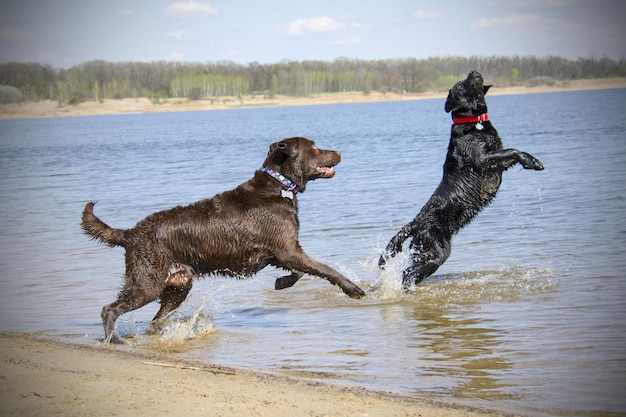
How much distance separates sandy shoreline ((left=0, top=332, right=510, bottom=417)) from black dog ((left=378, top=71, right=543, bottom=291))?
3491mm

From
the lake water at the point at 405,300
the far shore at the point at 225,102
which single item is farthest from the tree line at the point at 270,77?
the lake water at the point at 405,300

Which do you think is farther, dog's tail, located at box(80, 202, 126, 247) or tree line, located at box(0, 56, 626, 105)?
tree line, located at box(0, 56, 626, 105)

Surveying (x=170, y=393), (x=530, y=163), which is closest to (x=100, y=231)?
(x=170, y=393)

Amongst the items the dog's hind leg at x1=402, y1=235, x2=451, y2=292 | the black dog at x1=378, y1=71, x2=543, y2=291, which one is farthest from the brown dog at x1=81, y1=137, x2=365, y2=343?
the black dog at x1=378, y1=71, x2=543, y2=291

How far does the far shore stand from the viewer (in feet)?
362

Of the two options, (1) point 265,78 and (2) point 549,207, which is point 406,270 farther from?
(1) point 265,78

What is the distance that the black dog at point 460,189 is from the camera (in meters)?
8.36

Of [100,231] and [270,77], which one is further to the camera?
[270,77]

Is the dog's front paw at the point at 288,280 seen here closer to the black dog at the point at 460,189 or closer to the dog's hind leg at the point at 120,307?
the dog's hind leg at the point at 120,307

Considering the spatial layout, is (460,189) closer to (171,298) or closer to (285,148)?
(285,148)

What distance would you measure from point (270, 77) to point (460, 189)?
144 meters

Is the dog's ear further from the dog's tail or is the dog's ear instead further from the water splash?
the water splash

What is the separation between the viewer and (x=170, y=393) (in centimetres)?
460

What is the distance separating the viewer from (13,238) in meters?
13.4
